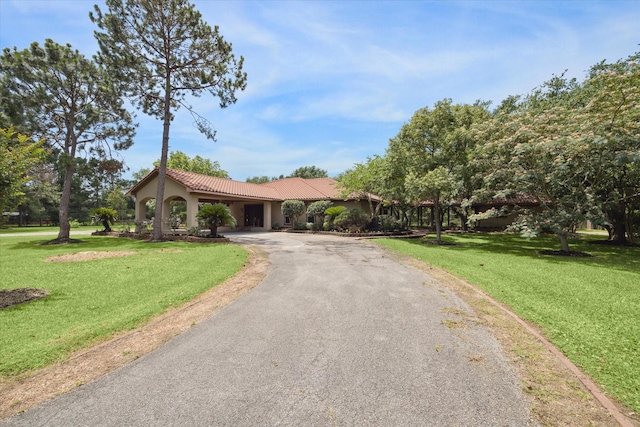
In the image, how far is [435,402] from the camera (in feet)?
8.81

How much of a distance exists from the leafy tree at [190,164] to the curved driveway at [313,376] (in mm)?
36053

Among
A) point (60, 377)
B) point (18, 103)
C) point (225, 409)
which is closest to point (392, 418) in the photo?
point (225, 409)

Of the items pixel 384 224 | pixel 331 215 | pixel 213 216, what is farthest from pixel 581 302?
pixel 331 215

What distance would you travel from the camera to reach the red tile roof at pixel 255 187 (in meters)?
19.8

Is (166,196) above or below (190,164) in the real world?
below

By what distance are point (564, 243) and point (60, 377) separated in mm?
17189

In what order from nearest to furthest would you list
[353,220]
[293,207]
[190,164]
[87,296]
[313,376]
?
[313,376]
[87,296]
[353,220]
[293,207]
[190,164]

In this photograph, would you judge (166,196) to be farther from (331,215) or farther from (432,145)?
(432,145)

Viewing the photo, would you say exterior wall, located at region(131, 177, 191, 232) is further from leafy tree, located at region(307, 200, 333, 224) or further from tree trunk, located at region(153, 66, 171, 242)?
leafy tree, located at region(307, 200, 333, 224)

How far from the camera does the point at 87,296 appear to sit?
611 centimetres

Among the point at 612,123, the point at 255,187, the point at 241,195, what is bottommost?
the point at 241,195

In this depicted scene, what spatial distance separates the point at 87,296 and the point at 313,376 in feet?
18.7

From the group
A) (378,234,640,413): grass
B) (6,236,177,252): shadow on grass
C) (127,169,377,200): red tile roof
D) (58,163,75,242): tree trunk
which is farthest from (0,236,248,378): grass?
(127,169,377,200): red tile roof

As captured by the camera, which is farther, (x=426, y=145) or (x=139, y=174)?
(x=139, y=174)
